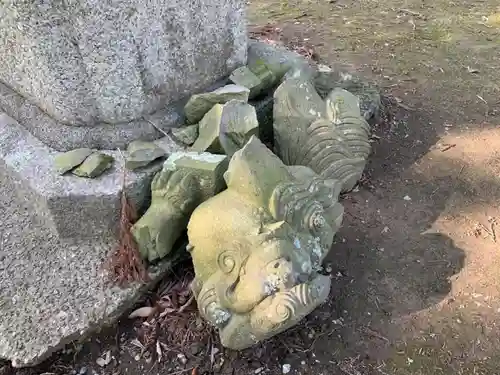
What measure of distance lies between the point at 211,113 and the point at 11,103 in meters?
0.93

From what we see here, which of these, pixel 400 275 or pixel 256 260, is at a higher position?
pixel 256 260

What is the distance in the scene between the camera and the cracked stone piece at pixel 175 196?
2.13m

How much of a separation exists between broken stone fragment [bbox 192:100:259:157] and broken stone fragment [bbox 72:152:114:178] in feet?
1.14

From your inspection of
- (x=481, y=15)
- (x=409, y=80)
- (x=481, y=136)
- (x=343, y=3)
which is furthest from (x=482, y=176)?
(x=343, y=3)

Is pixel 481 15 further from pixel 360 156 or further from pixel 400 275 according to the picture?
pixel 400 275

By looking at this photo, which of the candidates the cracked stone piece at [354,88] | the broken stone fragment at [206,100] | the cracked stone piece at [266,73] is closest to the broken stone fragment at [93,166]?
the broken stone fragment at [206,100]

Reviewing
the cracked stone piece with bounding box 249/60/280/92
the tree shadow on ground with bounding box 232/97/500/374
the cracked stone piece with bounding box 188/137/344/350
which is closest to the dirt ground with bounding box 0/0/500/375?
the tree shadow on ground with bounding box 232/97/500/374

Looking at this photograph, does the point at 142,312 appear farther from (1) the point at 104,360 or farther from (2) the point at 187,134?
(2) the point at 187,134

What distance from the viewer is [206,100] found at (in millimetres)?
2469

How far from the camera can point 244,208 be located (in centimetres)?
194

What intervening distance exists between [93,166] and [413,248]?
1316mm

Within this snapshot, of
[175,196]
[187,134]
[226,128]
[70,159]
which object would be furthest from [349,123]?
[70,159]

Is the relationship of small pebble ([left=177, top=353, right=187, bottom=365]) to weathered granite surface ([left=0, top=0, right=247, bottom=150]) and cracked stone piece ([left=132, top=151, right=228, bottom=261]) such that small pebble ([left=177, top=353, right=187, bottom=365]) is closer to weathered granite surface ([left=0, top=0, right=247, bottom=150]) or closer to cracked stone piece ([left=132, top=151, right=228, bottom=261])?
cracked stone piece ([left=132, top=151, right=228, bottom=261])

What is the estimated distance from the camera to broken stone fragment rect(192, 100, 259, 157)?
7.56 feet
